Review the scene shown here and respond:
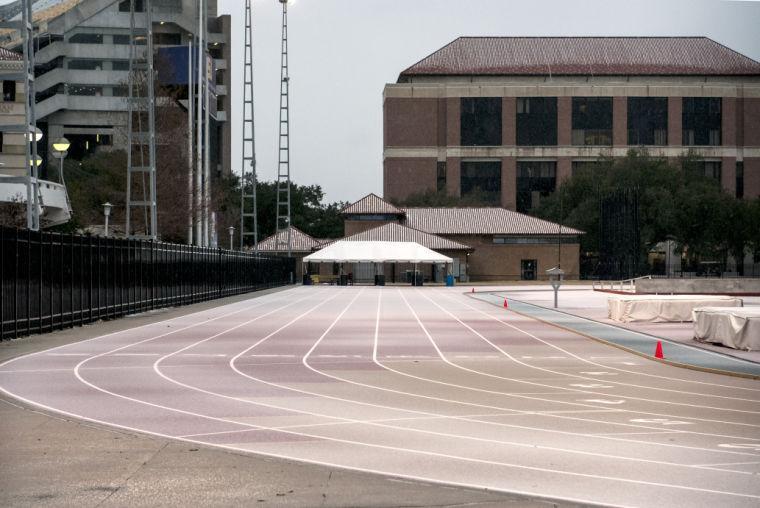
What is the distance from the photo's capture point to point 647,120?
135500mm

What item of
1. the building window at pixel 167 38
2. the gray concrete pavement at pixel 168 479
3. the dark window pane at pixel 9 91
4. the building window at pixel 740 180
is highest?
the building window at pixel 167 38

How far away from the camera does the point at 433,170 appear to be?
136625 millimetres

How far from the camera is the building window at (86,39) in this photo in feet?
413

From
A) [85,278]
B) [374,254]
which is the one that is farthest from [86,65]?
[85,278]

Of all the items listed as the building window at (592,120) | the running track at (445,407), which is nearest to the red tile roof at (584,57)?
the building window at (592,120)

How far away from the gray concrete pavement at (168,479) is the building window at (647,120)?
12908 centimetres

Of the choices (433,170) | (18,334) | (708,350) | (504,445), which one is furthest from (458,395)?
(433,170)

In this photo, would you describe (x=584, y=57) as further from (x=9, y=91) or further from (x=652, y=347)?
(x=652, y=347)

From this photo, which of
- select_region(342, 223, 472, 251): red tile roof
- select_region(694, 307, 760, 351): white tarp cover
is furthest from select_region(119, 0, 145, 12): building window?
select_region(694, 307, 760, 351): white tarp cover

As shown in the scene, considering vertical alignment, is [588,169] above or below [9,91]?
below

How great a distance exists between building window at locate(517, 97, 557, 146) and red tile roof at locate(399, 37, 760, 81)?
180 inches

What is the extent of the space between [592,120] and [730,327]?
377 ft

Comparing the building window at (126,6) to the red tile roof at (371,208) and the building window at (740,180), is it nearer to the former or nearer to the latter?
the red tile roof at (371,208)

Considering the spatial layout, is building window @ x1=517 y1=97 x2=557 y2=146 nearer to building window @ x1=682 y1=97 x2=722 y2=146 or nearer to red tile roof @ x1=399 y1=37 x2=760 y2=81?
red tile roof @ x1=399 y1=37 x2=760 y2=81
